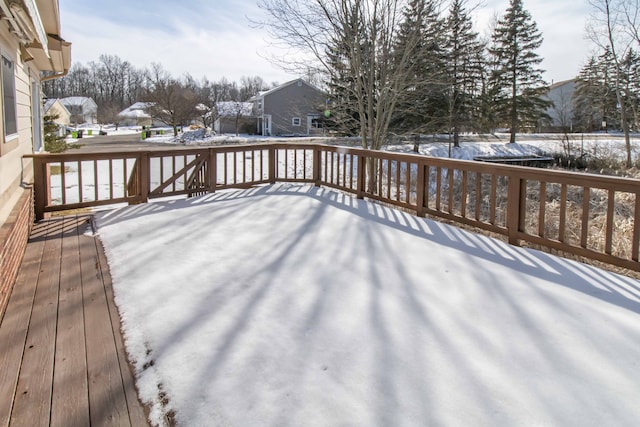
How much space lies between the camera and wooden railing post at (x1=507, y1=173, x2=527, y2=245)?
13.0 feet

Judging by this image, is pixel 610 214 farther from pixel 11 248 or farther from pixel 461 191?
pixel 11 248

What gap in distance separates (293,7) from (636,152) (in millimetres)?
16705

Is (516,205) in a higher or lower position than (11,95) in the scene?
lower

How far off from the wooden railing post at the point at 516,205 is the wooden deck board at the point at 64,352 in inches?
130

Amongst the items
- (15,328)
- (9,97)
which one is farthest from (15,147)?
(15,328)

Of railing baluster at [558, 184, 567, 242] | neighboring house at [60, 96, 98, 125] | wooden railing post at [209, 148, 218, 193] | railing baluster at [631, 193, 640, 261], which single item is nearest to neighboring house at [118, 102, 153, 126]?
neighboring house at [60, 96, 98, 125]

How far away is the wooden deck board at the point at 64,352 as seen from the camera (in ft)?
5.50

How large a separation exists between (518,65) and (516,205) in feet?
79.7

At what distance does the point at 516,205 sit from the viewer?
400 cm

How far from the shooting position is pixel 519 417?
1.67 metres

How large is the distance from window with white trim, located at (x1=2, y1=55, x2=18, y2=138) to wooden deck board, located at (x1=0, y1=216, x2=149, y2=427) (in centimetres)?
119

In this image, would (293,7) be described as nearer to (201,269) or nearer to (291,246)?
(291,246)

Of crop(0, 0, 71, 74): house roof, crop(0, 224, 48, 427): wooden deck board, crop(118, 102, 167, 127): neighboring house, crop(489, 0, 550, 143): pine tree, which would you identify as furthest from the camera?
crop(118, 102, 167, 127): neighboring house

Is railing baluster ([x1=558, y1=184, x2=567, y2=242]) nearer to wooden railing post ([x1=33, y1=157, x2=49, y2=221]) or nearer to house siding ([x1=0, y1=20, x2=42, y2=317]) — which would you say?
house siding ([x1=0, y1=20, x2=42, y2=317])
